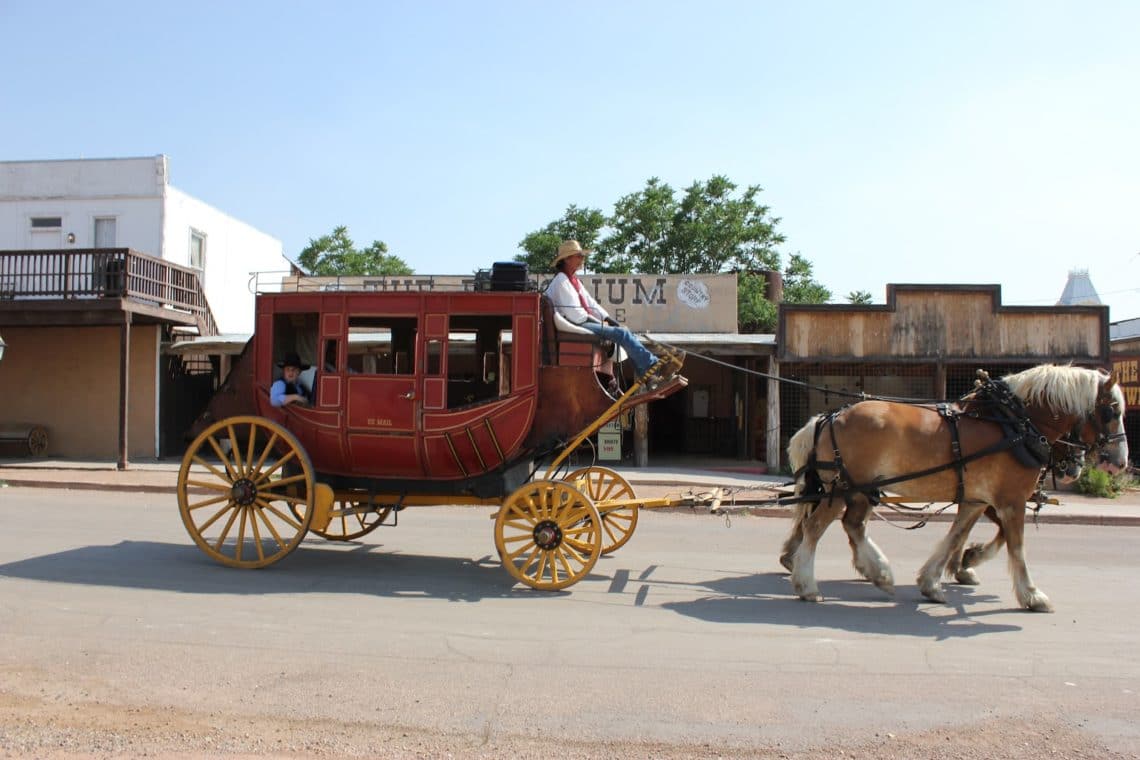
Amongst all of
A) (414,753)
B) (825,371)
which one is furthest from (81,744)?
(825,371)

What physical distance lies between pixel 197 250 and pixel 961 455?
21420mm

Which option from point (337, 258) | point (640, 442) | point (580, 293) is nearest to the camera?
point (580, 293)

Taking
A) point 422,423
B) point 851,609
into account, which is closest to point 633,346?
point 422,423

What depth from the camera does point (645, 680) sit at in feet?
16.0

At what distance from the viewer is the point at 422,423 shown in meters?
7.44

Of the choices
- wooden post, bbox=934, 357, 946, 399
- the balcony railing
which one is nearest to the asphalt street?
wooden post, bbox=934, 357, 946, 399

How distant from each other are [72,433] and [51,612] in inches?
646

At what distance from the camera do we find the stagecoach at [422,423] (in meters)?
7.31

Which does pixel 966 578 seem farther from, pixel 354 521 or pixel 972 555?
pixel 354 521

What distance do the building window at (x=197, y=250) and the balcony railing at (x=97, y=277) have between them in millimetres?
2729

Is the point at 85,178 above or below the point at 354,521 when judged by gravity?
above

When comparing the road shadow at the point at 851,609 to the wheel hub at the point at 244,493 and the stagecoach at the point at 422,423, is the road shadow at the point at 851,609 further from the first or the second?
the wheel hub at the point at 244,493

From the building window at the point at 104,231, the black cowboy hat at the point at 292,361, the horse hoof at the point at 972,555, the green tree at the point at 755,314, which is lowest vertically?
the horse hoof at the point at 972,555

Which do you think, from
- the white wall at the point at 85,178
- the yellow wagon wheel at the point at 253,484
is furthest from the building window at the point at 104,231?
the yellow wagon wheel at the point at 253,484
